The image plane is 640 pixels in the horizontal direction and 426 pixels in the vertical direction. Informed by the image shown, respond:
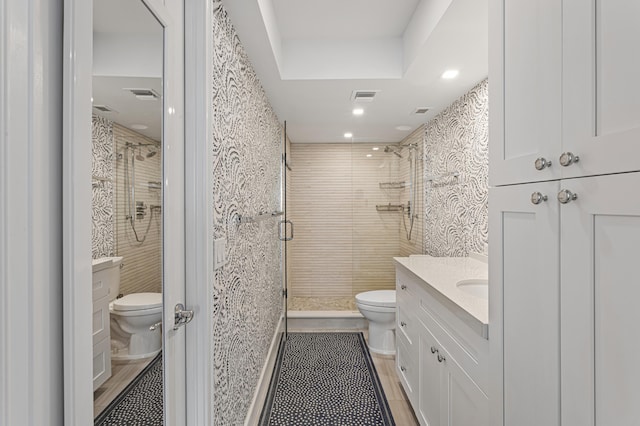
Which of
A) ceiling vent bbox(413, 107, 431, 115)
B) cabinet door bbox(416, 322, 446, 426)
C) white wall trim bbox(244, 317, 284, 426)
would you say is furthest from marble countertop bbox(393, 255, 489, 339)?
ceiling vent bbox(413, 107, 431, 115)

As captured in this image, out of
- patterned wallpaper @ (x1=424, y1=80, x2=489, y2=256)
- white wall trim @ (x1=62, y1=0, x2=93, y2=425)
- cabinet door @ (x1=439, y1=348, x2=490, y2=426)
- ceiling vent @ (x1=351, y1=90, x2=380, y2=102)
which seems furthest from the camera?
ceiling vent @ (x1=351, y1=90, x2=380, y2=102)

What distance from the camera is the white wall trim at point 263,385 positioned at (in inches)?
77.9

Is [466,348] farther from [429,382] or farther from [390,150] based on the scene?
[390,150]

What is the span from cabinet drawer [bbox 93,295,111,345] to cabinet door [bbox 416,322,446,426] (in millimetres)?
1437

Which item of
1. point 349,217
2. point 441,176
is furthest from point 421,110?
point 349,217

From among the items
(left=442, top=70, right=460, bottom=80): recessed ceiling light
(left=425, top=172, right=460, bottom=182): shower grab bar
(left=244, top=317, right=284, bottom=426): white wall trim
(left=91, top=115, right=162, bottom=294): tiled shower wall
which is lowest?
(left=244, top=317, right=284, bottom=426): white wall trim

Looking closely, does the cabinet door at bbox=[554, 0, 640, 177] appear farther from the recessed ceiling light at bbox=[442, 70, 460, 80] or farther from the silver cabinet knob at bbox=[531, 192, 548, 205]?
the recessed ceiling light at bbox=[442, 70, 460, 80]

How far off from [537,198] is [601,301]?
0.29 m

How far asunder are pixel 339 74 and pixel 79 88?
6.46 feet

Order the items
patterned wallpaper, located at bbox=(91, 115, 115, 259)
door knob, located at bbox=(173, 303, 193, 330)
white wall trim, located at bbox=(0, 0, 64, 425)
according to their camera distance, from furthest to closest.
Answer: door knob, located at bbox=(173, 303, 193, 330) < patterned wallpaper, located at bbox=(91, 115, 115, 259) < white wall trim, located at bbox=(0, 0, 64, 425)

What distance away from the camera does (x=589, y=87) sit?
716 mm

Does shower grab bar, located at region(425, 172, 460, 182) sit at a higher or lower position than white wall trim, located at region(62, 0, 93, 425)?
higher

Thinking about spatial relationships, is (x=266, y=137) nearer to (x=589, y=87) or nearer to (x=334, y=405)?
(x=334, y=405)

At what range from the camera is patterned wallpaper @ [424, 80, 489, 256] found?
238cm
